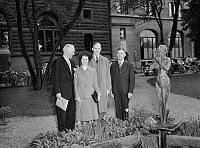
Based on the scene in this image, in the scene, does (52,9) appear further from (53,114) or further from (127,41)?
(53,114)

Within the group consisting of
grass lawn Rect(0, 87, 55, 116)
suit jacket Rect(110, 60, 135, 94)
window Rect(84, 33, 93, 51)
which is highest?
window Rect(84, 33, 93, 51)

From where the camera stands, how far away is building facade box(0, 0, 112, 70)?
33531mm

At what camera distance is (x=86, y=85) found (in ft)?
22.2

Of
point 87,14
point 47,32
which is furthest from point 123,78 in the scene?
point 87,14

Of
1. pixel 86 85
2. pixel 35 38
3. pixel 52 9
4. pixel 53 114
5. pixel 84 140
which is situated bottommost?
pixel 53 114

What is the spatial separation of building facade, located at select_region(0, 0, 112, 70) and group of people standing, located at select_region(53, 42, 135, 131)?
24234 millimetres

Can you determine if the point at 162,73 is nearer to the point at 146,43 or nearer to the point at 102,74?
the point at 102,74

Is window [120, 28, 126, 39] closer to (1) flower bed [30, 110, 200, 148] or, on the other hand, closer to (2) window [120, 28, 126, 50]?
(2) window [120, 28, 126, 50]

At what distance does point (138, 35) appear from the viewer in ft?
151

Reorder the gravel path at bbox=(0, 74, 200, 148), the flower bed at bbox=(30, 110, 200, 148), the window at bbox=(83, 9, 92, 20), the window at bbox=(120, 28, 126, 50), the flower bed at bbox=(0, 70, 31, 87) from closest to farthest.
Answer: the flower bed at bbox=(30, 110, 200, 148) → the gravel path at bbox=(0, 74, 200, 148) → the flower bed at bbox=(0, 70, 31, 87) → the window at bbox=(83, 9, 92, 20) → the window at bbox=(120, 28, 126, 50)

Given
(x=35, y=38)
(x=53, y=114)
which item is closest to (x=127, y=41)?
(x=35, y=38)

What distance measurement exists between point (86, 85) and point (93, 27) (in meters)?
33.1

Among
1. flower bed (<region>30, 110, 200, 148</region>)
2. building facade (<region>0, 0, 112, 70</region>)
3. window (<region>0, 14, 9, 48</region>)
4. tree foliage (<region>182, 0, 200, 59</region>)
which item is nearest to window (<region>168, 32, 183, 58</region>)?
building facade (<region>0, 0, 112, 70</region>)

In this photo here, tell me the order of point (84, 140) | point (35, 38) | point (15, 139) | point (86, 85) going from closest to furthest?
point (84, 140) → point (86, 85) → point (15, 139) → point (35, 38)
